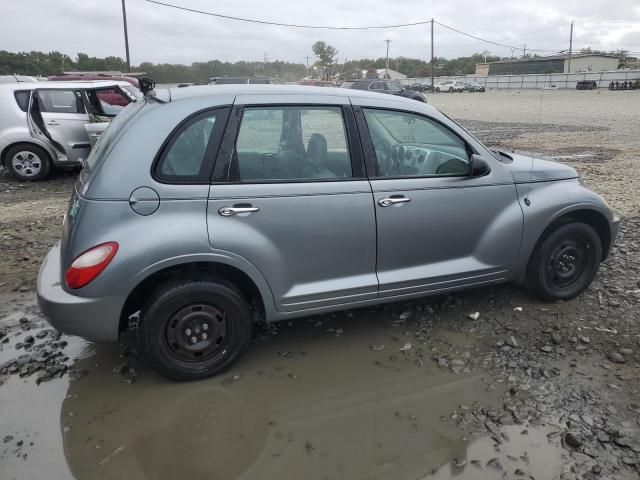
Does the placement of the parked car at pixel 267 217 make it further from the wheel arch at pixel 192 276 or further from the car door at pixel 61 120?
the car door at pixel 61 120

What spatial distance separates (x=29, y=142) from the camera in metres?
9.00

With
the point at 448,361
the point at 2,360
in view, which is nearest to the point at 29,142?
the point at 2,360

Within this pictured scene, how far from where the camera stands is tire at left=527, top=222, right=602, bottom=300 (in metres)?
4.05

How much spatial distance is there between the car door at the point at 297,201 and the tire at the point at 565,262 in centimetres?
148

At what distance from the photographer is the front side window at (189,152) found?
9.92 feet

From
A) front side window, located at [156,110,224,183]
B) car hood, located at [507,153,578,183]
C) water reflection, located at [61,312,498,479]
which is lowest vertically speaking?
water reflection, located at [61,312,498,479]

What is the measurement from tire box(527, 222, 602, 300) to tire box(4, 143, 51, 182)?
856cm

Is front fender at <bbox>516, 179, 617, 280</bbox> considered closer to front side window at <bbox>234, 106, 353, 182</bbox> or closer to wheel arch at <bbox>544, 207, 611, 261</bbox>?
wheel arch at <bbox>544, 207, 611, 261</bbox>

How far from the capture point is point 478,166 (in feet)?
11.9

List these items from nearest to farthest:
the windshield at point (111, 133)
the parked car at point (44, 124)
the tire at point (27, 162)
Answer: the windshield at point (111, 133)
the parked car at point (44, 124)
the tire at point (27, 162)

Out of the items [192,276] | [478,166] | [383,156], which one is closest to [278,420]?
[192,276]

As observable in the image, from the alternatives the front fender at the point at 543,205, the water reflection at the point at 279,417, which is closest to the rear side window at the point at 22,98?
the water reflection at the point at 279,417

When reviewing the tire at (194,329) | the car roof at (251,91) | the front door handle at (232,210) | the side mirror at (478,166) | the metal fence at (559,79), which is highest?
the metal fence at (559,79)

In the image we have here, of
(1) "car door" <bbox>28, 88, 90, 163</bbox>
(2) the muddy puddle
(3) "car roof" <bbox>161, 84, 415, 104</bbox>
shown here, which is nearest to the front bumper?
(2) the muddy puddle
